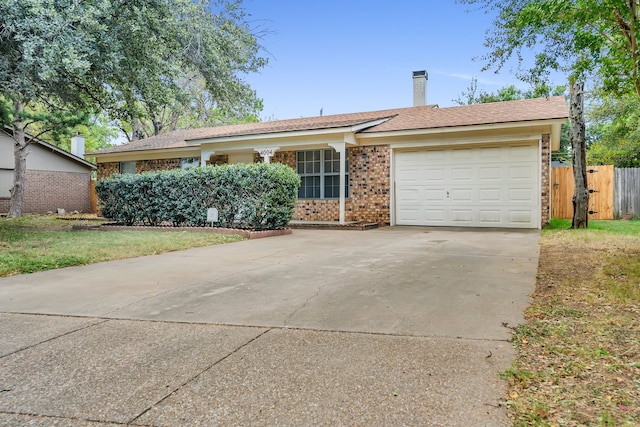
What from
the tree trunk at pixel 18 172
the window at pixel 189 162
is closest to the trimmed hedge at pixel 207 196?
the window at pixel 189 162

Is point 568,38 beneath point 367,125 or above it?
above

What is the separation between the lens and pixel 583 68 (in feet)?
20.1

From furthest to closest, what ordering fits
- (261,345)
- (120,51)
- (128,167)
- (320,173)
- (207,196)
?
(128,167) → (320,173) → (207,196) → (120,51) → (261,345)

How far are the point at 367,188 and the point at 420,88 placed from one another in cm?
512

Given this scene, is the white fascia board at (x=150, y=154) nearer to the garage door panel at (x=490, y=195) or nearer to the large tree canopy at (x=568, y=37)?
the garage door panel at (x=490, y=195)

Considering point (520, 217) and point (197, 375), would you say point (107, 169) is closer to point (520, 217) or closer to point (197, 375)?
point (520, 217)

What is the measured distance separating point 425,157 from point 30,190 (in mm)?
18568

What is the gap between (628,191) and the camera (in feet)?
48.2

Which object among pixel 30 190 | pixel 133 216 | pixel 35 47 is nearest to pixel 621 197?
pixel 133 216

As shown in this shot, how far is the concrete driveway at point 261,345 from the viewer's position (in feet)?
6.45

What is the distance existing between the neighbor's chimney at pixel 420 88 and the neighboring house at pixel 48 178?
16.9 metres

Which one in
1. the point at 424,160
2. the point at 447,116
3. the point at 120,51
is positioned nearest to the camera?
the point at 120,51

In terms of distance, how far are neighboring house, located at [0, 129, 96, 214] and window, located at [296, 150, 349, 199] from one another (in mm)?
13750

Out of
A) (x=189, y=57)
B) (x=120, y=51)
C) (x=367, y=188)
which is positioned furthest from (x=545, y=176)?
(x=120, y=51)
